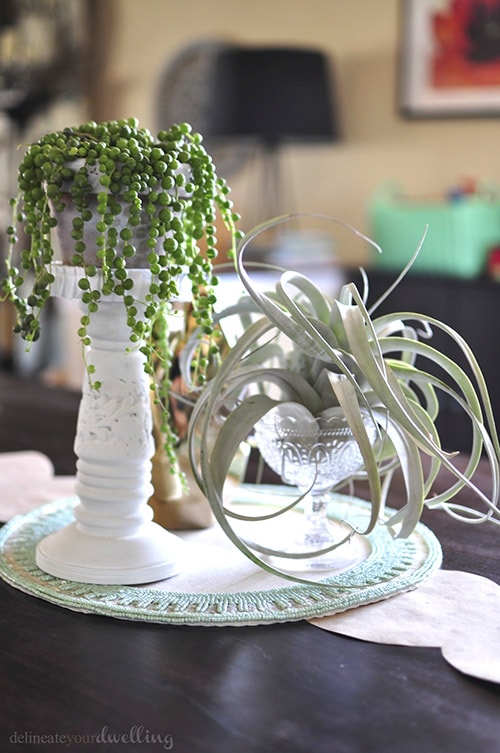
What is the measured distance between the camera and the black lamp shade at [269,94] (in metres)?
3.23

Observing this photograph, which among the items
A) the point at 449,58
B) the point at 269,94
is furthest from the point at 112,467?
the point at 449,58

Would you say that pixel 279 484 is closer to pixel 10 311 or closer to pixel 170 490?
pixel 170 490

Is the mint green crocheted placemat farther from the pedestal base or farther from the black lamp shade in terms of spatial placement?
the black lamp shade

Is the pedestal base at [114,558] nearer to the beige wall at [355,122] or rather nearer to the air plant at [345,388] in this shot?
the air plant at [345,388]

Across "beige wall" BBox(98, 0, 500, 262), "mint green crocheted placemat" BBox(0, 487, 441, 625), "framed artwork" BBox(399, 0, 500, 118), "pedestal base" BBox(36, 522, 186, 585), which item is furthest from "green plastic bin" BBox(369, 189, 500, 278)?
"pedestal base" BBox(36, 522, 186, 585)

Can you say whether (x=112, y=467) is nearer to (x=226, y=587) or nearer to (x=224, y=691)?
(x=226, y=587)

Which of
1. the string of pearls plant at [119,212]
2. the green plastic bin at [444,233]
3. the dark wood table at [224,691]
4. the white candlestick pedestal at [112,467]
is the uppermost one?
the green plastic bin at [444,233]

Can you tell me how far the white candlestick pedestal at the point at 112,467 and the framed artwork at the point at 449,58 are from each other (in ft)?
8.51

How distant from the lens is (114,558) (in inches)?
35.4

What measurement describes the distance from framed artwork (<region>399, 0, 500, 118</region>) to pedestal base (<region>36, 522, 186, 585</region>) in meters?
2.65

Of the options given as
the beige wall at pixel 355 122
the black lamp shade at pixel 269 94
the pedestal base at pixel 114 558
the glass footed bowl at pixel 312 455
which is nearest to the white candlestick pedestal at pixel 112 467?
the pedestal base at pixel 114 558

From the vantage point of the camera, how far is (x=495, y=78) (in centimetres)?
318

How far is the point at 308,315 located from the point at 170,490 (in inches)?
10.4

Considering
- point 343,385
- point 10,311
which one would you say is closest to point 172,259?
point 343,385
